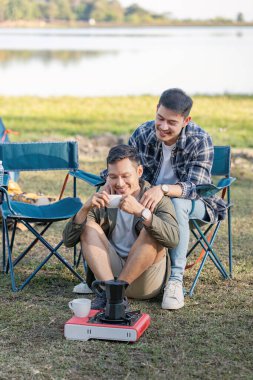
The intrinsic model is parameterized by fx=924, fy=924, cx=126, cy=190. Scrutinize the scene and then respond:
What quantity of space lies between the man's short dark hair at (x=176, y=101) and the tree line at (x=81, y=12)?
1907 inches

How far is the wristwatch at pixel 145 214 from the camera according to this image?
12.6 feet

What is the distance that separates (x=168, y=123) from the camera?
418 cm

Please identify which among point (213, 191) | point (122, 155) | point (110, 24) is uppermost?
point (122, 155)

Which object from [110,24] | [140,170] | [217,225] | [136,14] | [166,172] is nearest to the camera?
[140,170]

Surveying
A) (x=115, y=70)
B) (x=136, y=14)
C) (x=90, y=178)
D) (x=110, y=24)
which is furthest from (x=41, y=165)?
(x=110, y=24)

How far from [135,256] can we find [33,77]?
2263cm

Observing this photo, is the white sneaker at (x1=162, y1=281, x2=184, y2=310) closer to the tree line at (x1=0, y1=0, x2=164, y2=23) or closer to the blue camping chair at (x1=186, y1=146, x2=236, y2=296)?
the blue camping chair at (x1=186, y1=146, x2=236, y2=296)

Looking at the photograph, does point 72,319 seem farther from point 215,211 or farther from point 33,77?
point 33,77

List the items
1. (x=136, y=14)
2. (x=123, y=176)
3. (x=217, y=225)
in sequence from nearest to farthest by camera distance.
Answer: (x=123, y=176), (x=217, y=225), (x=136, y=14)

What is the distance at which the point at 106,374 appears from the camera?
10.8 ft

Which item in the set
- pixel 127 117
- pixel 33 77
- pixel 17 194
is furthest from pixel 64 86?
pixel 17 194

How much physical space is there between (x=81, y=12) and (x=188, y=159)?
2623 inches

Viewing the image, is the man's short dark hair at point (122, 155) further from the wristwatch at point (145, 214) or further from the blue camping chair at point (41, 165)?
the blue camping chair at point (41, 165)

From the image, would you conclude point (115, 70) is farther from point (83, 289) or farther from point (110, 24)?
point (110, 24)
